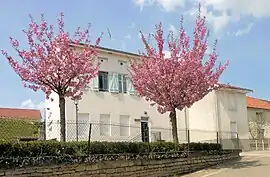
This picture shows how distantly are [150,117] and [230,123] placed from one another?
28.3 ft

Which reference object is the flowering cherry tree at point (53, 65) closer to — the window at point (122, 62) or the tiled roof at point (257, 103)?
the window at point (122, 62)

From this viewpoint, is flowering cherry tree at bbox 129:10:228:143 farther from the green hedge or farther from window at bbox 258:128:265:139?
window at bbox 258:128:265:139

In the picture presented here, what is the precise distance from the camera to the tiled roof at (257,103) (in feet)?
138

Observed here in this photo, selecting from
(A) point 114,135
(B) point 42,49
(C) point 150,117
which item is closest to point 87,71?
(B) point 42,49

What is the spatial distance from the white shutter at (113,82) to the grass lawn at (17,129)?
473 inches

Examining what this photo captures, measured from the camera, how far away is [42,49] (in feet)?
51.6

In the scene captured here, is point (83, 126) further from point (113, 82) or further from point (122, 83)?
point (122, 83)

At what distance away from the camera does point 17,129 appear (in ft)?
50.9

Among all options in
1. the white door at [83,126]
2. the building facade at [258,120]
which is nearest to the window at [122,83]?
the white door at [83,126]

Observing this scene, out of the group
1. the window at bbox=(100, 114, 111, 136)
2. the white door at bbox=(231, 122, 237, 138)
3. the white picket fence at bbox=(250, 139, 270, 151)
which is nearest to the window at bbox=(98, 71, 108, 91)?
the window at bbox=(100, 114, 111, 136)

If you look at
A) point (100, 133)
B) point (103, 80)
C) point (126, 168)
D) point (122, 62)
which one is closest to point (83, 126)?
point (100, 133)

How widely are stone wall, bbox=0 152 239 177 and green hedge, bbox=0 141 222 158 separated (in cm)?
42

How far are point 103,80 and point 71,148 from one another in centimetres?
1556

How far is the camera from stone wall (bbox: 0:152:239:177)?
40.0 feet
